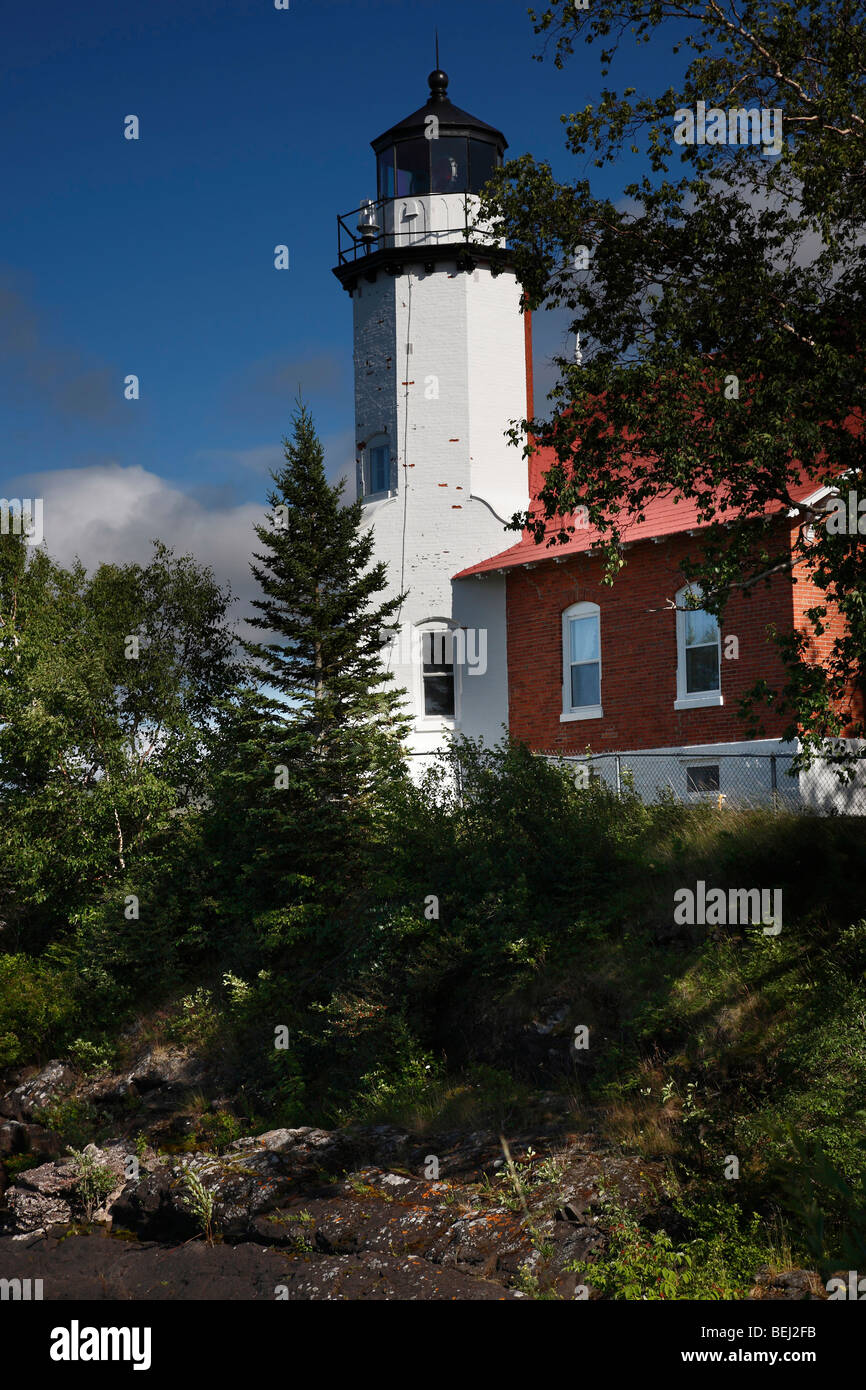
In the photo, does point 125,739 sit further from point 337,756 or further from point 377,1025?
point 377,1025

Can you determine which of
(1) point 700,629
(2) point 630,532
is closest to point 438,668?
(2) point 630,532

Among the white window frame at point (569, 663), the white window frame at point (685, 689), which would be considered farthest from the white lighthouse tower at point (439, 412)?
the white window frame at point (685, 689)

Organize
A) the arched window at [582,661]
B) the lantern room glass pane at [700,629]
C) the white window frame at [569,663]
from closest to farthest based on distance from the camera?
the lantern room glass pane at [700,629] → the white window frame at [569,663] → the arched window at [582,661]

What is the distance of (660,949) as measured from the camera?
16875 millimetres

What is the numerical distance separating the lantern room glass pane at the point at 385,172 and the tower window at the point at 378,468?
6683 millimetres

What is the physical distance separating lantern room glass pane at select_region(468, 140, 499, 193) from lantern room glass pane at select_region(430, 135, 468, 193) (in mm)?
Answer: 155

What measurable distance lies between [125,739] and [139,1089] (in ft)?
29.7

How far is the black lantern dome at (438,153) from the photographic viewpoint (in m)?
29.8

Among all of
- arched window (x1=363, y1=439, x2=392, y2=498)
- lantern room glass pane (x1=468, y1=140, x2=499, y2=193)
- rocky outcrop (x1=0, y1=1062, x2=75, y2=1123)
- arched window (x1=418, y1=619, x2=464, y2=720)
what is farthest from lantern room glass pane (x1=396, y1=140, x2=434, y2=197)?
rocky outcrop (x1=0, y1=1062, x2=75, y2=1123)

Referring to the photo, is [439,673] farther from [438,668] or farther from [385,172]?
[385,172]

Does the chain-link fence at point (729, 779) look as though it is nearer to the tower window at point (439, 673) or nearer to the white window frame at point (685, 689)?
the white window frame at point (685, 689)

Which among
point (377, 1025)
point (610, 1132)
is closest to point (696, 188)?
point (610, 1132)

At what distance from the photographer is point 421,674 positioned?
2878 centimetres

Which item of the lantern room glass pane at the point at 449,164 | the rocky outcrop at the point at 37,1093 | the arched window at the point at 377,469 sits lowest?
the rocky outcrop at the point at 37,1093
